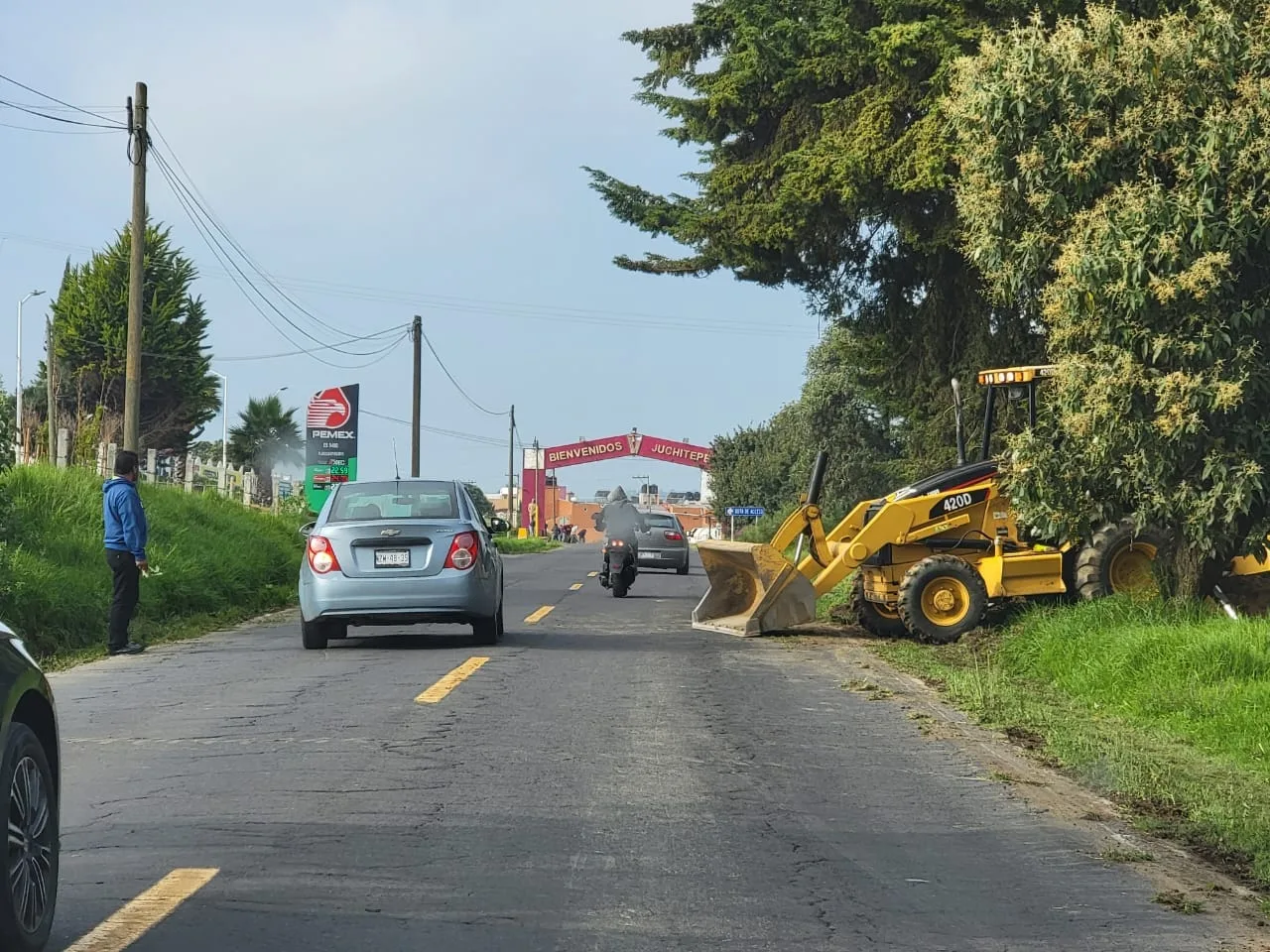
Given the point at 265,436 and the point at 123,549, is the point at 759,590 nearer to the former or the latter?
the point at 123,549

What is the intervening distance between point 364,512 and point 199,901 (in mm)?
10310

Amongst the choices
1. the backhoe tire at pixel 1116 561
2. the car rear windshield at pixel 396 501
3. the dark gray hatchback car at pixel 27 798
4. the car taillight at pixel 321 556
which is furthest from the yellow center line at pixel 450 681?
the backhoe tire at pixel 1116 561

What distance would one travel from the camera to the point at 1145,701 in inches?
453

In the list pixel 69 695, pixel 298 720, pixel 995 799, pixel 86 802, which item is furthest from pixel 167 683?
pixel 995 799

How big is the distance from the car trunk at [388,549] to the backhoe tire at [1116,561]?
6.28 meters

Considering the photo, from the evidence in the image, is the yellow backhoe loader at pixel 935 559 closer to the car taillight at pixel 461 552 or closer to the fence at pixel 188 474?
the car taillight at pixel 461 552

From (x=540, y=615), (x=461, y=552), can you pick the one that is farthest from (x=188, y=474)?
(x=461, y=552)

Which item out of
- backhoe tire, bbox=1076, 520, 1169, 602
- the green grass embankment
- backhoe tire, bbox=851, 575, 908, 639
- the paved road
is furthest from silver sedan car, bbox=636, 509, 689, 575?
the paved road

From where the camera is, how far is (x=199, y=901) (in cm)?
564

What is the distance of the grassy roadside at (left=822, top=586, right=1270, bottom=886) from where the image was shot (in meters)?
7.97

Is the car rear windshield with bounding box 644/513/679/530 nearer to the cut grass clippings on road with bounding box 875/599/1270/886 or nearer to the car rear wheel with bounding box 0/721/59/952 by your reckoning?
the cut grass clippings on road with bounding box 875/599/1270/886

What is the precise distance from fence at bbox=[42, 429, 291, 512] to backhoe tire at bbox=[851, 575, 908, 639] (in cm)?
1368

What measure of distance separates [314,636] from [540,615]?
18.4ft

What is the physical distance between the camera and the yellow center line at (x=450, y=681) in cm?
1134
